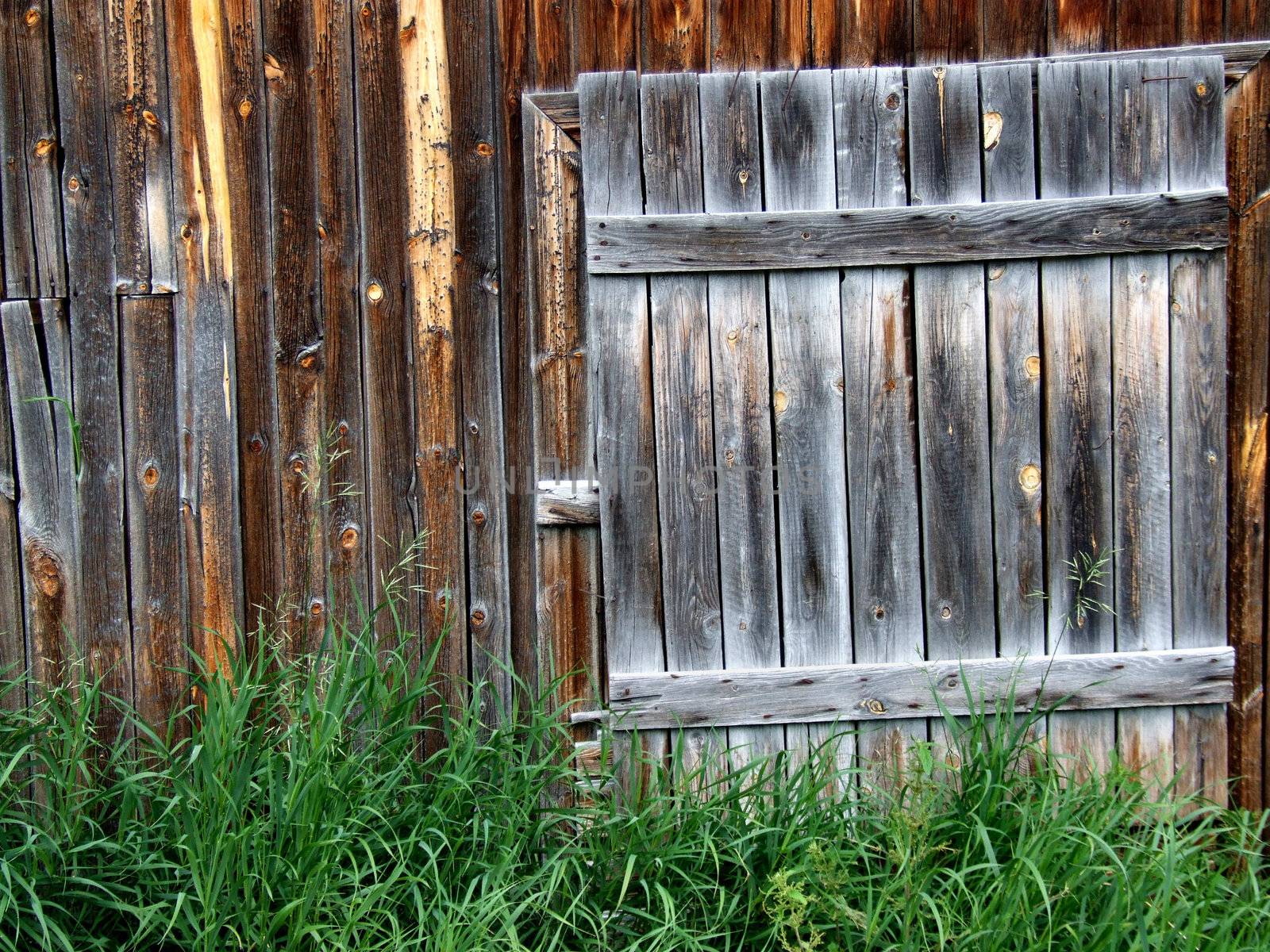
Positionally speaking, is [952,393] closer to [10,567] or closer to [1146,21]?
[1146,21]

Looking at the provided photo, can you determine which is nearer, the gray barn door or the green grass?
the green grass

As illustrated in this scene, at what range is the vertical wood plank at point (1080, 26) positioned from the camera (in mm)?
2459

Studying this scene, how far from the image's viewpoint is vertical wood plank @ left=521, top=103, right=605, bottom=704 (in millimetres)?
2459

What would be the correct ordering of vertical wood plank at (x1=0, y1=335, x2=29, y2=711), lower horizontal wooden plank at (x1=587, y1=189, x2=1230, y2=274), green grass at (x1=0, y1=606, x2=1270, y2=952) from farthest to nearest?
vertical wood plank at (x1=0, y1=335, x2=29, y2=711)
lower horizontal wooden plank at (x1=587, y1=189, x2=1230, y2=274)
green grass at (x1=0, y1=606, x2=1270, y2=952)

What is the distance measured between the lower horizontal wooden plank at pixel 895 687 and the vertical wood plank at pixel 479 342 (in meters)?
0.39

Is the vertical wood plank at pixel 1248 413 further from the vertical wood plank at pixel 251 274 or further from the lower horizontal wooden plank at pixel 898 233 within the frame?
the vertical wood plank at pixel 251 274

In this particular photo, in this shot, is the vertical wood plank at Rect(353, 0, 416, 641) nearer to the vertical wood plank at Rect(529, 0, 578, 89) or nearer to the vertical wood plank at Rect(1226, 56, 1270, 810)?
the vertical wood plank at Rect(529, 0, 578, 89)

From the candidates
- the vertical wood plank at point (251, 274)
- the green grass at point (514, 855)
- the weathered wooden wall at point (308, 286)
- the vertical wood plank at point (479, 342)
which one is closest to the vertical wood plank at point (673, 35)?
the weathered wooden wall at point (308, 286)

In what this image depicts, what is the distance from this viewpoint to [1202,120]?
2418 millimetres

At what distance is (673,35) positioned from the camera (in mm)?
2451

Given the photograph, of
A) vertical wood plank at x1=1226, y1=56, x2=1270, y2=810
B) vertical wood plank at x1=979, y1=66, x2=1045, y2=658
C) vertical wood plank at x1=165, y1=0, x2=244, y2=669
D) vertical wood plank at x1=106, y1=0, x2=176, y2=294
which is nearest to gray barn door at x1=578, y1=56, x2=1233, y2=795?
vertical wood plank at x1=979, y1=66, x2=1045, y2=658

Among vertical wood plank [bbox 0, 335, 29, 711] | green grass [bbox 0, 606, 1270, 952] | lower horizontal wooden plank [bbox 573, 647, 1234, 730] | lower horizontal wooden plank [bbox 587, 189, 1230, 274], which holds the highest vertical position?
lower horizontal wooden plank [bbox 587, 189, 1230, 274]

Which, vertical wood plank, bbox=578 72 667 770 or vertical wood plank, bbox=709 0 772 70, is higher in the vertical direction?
vertical wood plank, bbox=709 0 772 70

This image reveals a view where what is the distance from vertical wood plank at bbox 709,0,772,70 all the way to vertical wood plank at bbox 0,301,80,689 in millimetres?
1942
